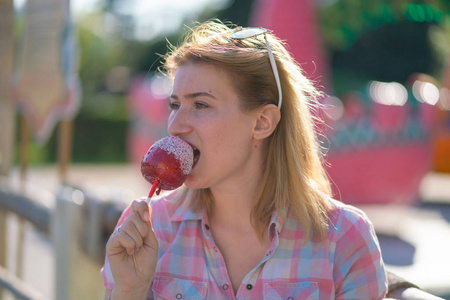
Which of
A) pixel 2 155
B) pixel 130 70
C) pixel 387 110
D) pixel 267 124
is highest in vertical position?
pixel 267 124

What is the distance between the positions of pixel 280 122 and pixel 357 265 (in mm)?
589

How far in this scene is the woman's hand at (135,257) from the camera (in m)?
1.84

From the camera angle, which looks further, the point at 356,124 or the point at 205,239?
the point at 356,124

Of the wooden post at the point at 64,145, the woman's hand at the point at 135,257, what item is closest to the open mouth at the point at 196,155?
the woman's hand at the point at 135,257

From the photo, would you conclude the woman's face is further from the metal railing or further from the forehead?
the metal railing

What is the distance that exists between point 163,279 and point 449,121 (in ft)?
43.8

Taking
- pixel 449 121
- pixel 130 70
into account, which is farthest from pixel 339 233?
pixel 130 70

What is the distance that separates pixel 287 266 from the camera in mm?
1960

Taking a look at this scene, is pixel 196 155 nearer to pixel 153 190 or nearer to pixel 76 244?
pixel 153 190

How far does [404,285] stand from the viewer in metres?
2.11

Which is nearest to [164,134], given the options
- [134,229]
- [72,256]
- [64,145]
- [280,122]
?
[64,145]

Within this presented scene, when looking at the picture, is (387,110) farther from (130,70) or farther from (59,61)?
(130,70)

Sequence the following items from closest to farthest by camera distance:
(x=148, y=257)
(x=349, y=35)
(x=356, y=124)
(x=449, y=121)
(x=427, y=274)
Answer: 1. (x=148, y=257)
2. (x=427, y=274)
3. (x=356, y=124)
4. (x=349, y=35)
5. (x=449, y=121)

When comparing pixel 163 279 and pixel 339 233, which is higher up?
pixel 339 233
